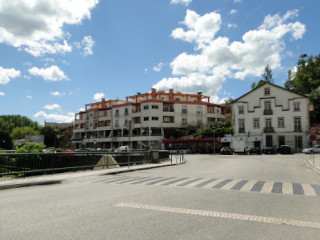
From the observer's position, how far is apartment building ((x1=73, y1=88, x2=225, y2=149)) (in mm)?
67556

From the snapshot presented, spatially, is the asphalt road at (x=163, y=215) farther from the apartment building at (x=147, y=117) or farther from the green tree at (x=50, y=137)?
the green tree at (x=50, y=137)

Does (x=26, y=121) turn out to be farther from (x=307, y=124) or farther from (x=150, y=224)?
(x=150, y=224)

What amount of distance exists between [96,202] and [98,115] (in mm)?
75768

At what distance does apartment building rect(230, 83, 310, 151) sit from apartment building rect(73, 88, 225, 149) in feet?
45.3

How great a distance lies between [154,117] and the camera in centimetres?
6769

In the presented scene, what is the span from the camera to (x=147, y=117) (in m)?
67.9

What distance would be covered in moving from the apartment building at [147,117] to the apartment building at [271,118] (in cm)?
1380

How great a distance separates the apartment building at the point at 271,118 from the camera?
52500mm

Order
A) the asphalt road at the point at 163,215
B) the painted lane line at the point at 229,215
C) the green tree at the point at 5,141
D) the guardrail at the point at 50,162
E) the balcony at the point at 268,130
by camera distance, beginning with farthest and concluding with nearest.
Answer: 1. the green tree at the point at 5,141
2. the balcony at the point at 268,130
3. the guardrail at the point at 50,162
4. the painted lane line at the point at 229,215
5. the asphalt road at the point at 163,215

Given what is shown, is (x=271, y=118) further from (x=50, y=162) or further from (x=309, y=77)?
(x=50, y=162)

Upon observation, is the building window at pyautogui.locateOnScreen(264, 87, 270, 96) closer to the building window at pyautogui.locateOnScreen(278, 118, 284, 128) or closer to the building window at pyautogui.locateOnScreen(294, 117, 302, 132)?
the building window at pyautogui.locateOnScreen(278, 118, 284, 128)

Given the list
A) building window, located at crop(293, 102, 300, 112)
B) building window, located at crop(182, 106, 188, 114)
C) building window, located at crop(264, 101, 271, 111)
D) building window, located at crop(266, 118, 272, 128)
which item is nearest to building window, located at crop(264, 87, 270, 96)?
building window, located at crop(264, 101, 271, 111)

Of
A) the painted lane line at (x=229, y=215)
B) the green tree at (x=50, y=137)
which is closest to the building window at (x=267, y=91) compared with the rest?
the painted lane line at (x=229, y=215)

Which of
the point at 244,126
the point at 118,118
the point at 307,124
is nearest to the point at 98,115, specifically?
the point at 118,118
